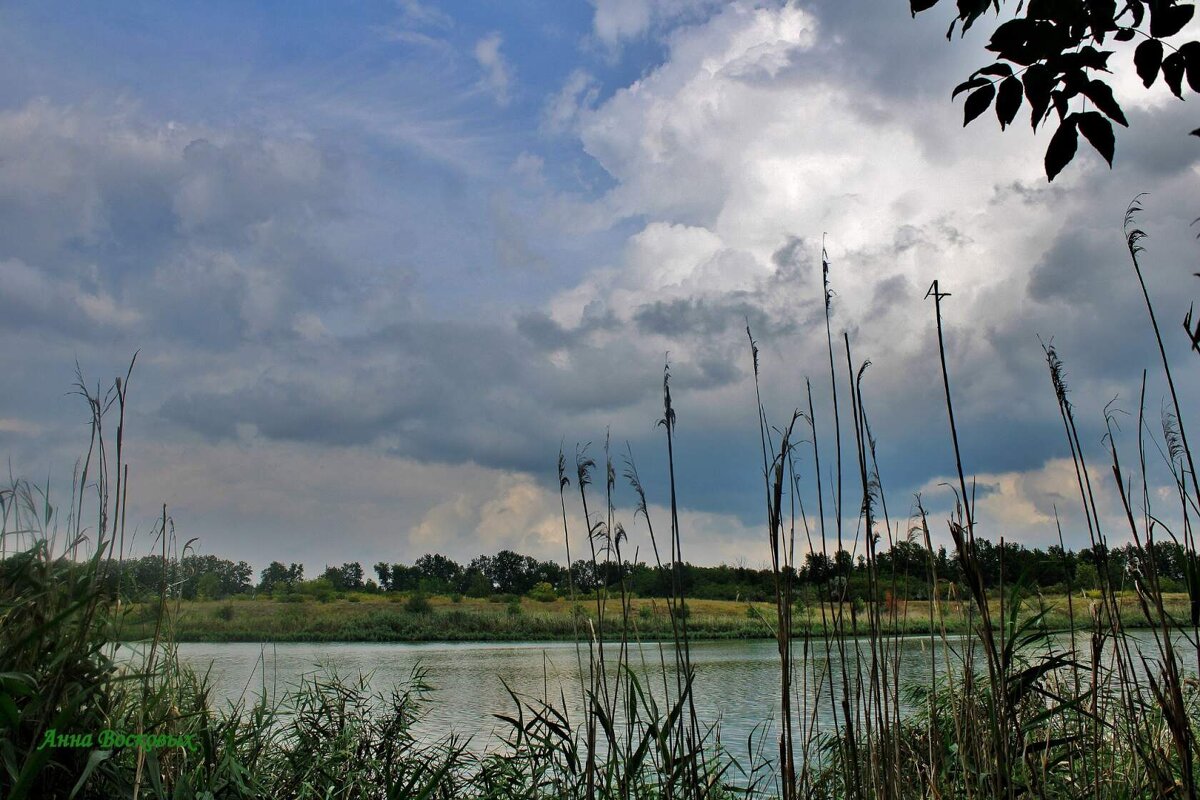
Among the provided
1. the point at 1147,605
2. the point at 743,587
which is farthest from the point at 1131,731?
the point at 743,587

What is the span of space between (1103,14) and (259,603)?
3755 cm

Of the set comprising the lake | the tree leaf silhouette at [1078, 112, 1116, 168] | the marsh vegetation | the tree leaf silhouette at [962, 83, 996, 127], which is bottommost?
the lake

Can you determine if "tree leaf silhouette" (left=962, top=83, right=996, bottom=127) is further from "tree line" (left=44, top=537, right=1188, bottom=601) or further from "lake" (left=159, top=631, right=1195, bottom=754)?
"lake" (left=159, top=631, right=1195, bottom=754)

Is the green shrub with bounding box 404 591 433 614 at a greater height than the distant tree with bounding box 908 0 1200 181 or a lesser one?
lesser

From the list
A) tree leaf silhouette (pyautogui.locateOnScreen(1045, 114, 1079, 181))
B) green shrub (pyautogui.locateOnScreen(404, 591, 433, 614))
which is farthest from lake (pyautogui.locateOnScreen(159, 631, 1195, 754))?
green shrub (pyautogui.locateOnScreen(404, 591, 433, 614))

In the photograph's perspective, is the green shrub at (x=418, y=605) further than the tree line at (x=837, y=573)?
Yes

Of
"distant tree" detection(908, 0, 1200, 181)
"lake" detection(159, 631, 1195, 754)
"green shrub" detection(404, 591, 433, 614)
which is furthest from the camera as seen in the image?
"green shrub" detection(404, 591, 433, 614)

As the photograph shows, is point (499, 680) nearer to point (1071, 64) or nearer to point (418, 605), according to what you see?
point (1071, 64)

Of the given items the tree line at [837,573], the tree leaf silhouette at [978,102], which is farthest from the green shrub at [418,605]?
the tree leaf silhouette at [978,102]

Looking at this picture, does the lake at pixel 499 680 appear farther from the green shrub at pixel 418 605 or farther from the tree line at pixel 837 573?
the green shrub at pixel 418 605

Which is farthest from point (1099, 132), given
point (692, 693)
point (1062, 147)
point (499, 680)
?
point (499, 680)

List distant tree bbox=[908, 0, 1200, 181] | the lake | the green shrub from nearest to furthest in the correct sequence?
distant tree bbox=[908, 0, 1200, 181]
the lake
the green shrub

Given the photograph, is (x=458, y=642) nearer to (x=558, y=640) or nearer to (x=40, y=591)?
(x=558, y=640)

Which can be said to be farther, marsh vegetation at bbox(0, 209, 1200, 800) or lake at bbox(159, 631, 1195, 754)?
lake at bbox(159, 631, 1195, 754)
